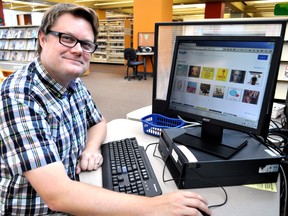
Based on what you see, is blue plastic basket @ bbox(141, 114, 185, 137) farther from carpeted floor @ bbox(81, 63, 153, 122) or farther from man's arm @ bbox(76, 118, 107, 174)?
carpeted floor @ bbox(81, 63, 153, 122)

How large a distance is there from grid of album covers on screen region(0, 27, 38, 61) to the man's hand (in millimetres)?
4951

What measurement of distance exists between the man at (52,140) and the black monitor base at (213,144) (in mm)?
209

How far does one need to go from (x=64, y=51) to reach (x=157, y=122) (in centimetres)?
69

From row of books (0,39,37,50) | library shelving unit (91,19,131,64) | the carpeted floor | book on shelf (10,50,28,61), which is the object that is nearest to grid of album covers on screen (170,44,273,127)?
the carpeted floor

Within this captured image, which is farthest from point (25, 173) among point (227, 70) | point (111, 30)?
point (111, 30)

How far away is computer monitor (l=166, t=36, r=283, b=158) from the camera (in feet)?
2.53

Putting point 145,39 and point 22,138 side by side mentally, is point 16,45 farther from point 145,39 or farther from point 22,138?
point 22,138

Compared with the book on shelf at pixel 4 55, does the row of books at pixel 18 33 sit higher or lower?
higher

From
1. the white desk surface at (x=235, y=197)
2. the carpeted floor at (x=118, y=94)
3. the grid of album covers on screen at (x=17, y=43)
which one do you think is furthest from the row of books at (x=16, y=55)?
the white desk surface at (x=235, y=197)

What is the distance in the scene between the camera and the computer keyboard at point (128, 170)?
0.78 meters

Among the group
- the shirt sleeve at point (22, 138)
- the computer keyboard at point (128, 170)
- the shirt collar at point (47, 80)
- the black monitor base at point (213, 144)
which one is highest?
the shirt collar at point (47, 80)

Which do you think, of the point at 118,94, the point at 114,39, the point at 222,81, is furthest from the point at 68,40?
the point at 114,39

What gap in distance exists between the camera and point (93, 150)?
103 centimetres

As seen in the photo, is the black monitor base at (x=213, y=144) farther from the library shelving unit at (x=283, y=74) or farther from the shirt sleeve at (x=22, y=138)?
the library shelving unit at (x=283, y=74)
